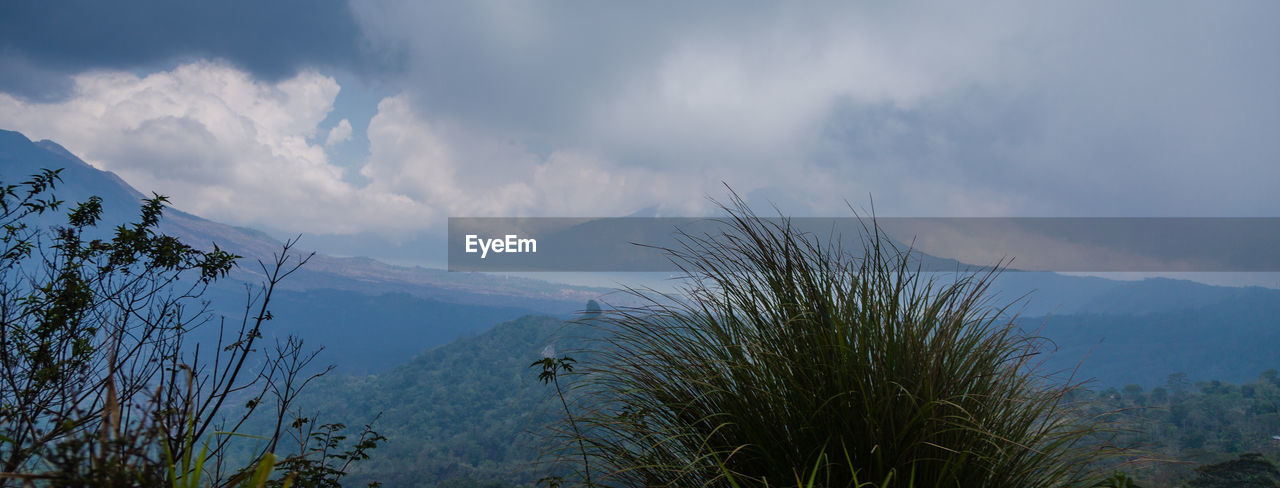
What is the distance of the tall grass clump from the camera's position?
1.42 meters

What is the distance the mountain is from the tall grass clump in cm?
6695

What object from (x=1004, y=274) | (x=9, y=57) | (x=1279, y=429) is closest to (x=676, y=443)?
(x=1004, y=274)

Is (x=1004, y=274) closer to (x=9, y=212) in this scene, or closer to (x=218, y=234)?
(x=9, y=212)

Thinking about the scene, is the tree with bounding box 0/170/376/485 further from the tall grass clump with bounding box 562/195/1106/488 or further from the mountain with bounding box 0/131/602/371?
the mountain with bounding box 0/131/602/371

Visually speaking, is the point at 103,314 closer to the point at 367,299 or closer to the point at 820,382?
the point at 820,382

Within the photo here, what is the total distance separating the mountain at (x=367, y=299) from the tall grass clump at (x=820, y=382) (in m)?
66.9

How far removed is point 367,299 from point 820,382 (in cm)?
9897

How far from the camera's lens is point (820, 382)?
1.47 meters

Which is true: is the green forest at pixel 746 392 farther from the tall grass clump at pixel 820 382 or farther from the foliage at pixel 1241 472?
the foliage at pixel 1241 472

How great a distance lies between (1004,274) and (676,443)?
1270mm

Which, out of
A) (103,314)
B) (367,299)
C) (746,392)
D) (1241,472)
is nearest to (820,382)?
(746,392)

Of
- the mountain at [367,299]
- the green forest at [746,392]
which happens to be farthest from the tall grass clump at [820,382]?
the mountain at [367,299]

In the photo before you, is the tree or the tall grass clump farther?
the tree

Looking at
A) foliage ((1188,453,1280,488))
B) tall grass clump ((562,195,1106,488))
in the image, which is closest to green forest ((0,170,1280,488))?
tall grass clump ((562,195,1106,488))
